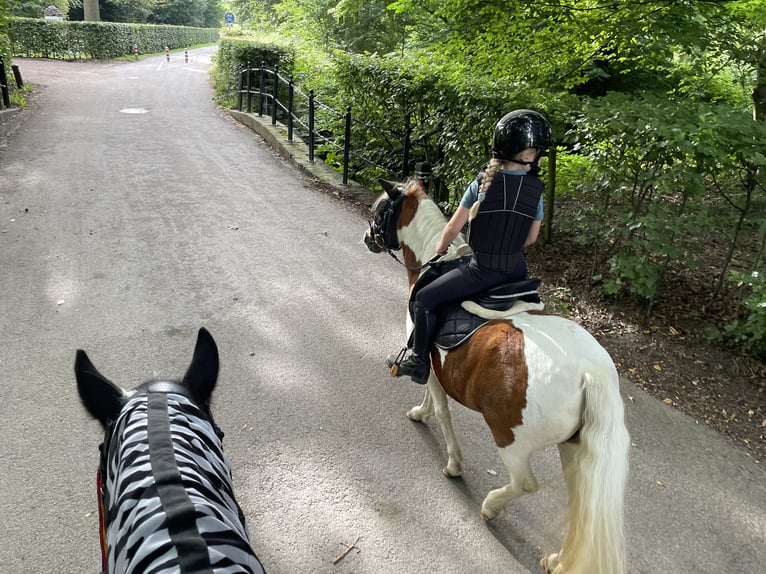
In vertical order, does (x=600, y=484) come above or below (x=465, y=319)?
below

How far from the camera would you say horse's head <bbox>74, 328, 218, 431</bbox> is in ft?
6.07

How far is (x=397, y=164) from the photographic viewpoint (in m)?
8.57

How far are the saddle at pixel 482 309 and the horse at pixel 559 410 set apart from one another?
0.10 ft

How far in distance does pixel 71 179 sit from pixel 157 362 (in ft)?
19.9

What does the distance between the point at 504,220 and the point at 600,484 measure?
1.37m

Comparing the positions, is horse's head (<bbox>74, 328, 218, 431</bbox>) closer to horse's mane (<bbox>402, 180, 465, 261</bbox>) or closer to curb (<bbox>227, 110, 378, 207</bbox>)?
horse's mane (<bbox>402, 180, 465, 261</bbox>)

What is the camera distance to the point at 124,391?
1.92 metres

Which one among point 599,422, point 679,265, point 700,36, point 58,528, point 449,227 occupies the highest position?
point 700,36

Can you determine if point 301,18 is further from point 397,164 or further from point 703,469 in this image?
point 703,469

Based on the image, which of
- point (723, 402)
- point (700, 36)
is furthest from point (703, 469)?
point (700, 36)

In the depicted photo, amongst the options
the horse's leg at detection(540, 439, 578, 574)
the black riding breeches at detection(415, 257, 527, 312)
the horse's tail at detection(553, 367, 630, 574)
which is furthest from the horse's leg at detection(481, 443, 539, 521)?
the black riding breeches at detection(415, 257, 527, 312)

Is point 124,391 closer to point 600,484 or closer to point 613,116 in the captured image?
point 600,484

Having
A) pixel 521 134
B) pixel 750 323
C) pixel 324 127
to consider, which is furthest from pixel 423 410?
pixel 324 127

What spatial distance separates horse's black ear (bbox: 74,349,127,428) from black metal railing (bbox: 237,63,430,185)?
2.52 metres
